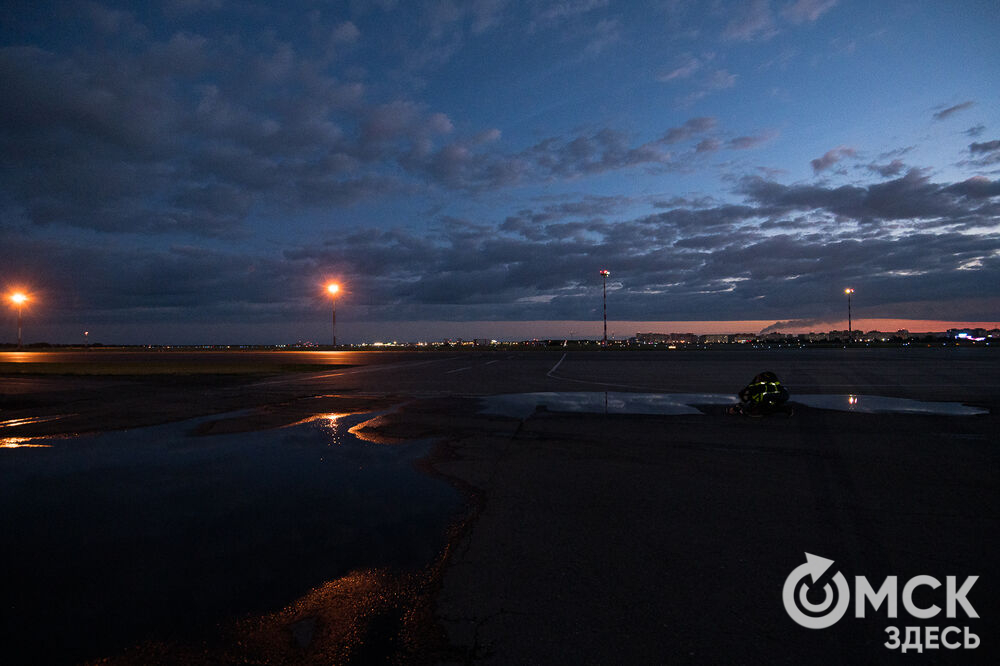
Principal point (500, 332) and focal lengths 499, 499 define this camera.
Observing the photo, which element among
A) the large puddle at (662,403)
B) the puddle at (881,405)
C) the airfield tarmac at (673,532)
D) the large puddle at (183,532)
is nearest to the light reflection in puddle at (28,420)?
the airfield tarmac at (673,532)

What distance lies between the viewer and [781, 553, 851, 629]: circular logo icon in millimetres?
3566

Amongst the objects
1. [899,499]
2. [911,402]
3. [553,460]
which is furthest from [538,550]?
[911,402]

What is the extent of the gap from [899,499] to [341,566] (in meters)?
6.23

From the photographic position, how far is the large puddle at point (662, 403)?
1295 cm

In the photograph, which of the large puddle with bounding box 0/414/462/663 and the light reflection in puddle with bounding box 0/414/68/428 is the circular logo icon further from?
the light reflection in puddle with bounding box 0/414/68/428

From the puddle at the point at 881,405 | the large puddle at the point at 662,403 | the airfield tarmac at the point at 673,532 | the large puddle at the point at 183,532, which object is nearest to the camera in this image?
the airfield tarmac at the point at 673,532

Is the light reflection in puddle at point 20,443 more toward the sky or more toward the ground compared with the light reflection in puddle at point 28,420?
more toward the ground

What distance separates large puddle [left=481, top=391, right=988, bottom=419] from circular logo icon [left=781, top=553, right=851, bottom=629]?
28.2 ft

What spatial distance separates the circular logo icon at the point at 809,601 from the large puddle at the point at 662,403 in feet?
28.2

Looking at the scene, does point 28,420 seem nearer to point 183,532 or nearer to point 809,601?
point 183,532

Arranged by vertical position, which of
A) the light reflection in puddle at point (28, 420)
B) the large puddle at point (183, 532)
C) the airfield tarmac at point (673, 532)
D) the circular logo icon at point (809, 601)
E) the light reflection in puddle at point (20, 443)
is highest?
the light reflection in puddle at point (28, 420)

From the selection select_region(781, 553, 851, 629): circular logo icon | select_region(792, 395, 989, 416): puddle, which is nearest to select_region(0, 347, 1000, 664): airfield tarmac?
select_region(781, 553, 851, 629): circular logo icon

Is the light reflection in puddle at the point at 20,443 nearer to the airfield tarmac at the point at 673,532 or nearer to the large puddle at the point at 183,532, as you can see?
the large puddle at the point at 183,532

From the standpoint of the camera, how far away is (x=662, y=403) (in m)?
14.6
